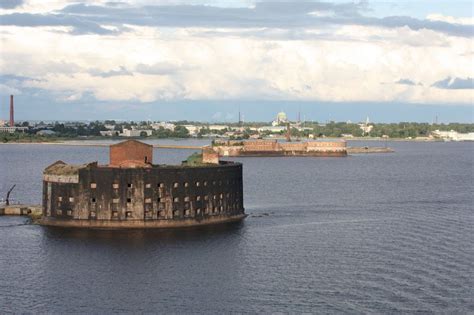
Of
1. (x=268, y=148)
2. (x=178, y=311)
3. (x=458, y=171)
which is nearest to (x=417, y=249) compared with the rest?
(x=178, y=311)

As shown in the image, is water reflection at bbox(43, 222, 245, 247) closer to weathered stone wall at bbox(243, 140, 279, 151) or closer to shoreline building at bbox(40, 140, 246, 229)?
shoreline building at bbox(40, 140, 246, 229)

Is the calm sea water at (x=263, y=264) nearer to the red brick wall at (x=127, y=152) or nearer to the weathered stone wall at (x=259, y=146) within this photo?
the red brick wall at (x=127, y=152)

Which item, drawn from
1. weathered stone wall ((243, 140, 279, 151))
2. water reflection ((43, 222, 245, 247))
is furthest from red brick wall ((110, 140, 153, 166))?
weathered stone wall ((243, 140, 279, 151))

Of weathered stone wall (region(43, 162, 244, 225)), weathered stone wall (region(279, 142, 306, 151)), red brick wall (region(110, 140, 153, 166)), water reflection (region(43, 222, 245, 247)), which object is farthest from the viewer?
weathered stone wall (region(279, 142, 306, 151))

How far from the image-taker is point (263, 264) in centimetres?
4591

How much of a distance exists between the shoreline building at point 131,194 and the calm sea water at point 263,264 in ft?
4.63

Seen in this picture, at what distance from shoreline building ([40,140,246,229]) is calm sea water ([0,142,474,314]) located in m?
1.41

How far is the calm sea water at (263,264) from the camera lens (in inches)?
1503

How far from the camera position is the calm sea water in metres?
38.2

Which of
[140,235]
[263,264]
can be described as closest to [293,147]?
[140,235]

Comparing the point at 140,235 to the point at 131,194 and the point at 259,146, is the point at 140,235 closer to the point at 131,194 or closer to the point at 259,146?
the point at 131,194

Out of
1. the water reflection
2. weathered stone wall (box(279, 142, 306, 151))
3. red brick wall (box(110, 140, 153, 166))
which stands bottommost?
the water reflection

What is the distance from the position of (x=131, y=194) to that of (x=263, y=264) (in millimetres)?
12391

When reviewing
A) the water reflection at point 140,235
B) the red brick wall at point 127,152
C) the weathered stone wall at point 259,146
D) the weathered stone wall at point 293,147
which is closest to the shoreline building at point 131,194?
the red brick wall at point 127,152
